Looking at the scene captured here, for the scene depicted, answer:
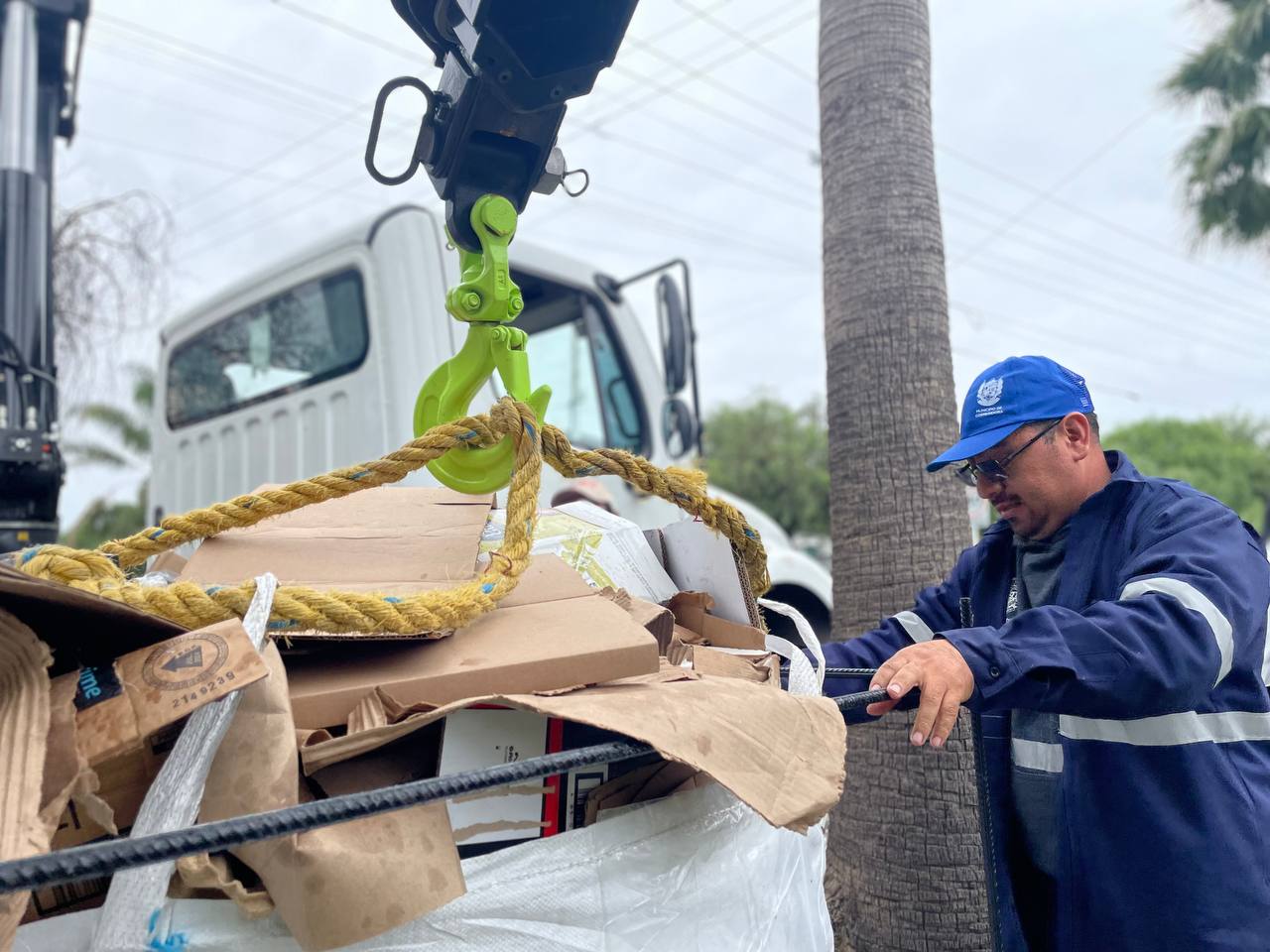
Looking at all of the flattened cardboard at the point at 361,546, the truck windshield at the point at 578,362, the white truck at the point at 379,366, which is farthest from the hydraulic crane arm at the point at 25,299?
the flattened cardboard at the point at 361,546

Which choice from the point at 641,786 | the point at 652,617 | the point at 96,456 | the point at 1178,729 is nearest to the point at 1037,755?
the point at 1178,729

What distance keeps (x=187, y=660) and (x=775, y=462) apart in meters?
23.4

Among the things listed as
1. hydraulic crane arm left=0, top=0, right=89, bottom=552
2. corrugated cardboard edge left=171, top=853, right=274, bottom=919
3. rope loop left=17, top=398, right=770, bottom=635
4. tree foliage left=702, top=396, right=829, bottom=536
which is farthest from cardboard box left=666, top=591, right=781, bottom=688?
tree foliage left=702, top=396, right=829, bottom=536

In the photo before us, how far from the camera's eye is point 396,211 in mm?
3865

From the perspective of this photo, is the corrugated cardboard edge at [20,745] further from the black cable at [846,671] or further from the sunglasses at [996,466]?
the sunglasses at [996,466]

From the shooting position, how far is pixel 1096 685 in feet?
4.99

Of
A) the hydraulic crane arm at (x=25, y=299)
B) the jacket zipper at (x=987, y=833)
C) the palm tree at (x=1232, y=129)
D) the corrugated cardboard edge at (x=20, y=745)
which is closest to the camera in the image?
the corrugated cardboard edge at (x=20, y=745)

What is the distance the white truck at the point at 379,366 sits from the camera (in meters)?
3.79

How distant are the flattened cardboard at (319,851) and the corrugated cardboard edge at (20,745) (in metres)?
0.17

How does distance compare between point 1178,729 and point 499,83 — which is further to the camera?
point 1178,729

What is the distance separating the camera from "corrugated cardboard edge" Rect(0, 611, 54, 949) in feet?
2.87

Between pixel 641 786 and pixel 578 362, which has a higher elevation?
pixel 578 362

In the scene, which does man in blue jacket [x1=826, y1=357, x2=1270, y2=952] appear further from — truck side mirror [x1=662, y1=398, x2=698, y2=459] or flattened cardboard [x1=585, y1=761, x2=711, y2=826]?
truck side mirror [x1=662, y1=398, x2=698, y2=459]

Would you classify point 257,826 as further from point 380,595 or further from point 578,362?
point 578,362
